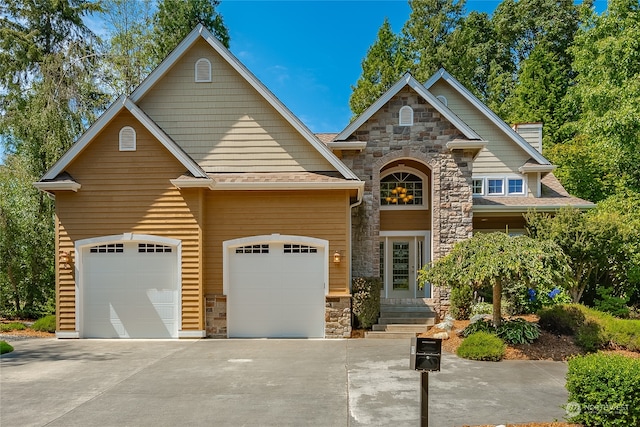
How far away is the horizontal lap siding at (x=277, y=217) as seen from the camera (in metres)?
10.9

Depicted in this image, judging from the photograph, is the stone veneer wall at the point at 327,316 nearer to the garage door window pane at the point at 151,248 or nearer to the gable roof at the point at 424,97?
the garage door window pane at the point at 151,248

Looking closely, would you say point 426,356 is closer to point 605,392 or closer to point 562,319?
point 605,392

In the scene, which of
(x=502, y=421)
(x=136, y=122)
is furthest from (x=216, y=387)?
(x=136, y=122)

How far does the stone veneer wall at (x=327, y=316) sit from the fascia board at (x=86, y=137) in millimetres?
5015

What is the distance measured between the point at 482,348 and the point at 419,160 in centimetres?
613

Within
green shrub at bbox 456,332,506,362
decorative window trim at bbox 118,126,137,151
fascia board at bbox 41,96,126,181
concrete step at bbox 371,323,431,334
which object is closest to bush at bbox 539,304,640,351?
green shrub at bbox 456,332,506,362

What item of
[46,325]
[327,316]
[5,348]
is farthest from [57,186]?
[327,316]

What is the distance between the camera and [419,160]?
500 inches

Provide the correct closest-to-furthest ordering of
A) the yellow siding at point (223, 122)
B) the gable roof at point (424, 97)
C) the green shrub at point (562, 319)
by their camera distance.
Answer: the green shrub at point (562, 319), the yellow siding at point (223, 122), the gable roof at point (424, 97)

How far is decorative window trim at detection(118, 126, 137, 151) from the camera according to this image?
34.8 ft

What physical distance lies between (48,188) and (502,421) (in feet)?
36.3

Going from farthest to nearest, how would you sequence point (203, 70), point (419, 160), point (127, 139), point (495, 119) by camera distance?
point (495, 119) < point (419, 160) < point (203, 70) < point (127, 139)

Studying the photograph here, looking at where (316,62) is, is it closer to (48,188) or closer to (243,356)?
(48,188)

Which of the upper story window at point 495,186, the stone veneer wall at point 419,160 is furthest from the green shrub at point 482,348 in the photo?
the upper story window at point 495,186
